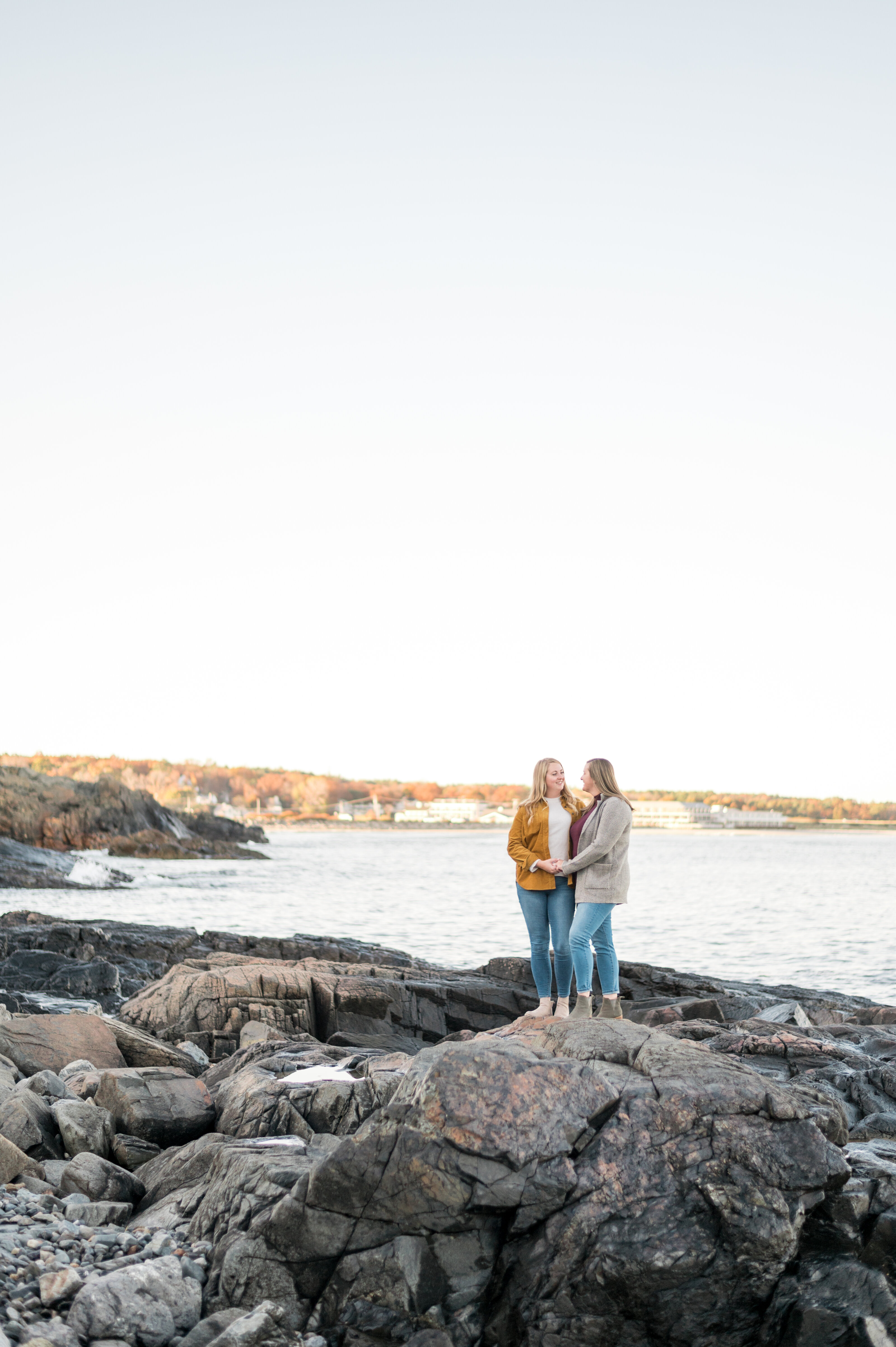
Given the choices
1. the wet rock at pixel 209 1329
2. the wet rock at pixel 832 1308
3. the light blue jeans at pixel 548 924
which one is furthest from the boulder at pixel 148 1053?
the wet rock at pixel 832 1308

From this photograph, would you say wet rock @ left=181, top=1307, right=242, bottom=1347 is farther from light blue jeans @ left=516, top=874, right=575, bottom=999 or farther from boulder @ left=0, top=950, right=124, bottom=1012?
boulder @ left=0, top=950, right=124, bottom=1012

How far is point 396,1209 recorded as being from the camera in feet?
14.9

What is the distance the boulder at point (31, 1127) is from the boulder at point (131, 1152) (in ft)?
1.08

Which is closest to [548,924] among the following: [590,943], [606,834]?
[590,943]

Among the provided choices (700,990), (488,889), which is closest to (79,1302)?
(700,990)

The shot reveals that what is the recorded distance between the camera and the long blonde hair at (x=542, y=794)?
792 cm

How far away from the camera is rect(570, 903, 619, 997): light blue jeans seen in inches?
299

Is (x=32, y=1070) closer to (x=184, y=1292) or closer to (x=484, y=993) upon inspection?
(x=184, y=1292)

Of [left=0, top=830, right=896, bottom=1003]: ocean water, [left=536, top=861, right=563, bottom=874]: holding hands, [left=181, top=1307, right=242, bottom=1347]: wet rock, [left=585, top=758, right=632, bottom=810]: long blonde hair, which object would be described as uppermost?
[left=585, top=758, right=632, bottom=810]: long blonde hair

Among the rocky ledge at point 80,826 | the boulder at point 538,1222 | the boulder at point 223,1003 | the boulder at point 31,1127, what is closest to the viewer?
the boulder at point 538,1222

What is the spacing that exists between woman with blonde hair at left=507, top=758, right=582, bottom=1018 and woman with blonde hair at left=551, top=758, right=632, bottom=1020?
118 millimetres

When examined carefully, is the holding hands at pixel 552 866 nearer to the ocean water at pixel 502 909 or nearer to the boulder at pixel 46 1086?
the boulder at pixel 46 1086

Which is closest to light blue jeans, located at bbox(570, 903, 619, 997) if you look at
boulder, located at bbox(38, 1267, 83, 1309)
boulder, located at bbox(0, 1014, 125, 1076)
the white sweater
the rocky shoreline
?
the white sweater

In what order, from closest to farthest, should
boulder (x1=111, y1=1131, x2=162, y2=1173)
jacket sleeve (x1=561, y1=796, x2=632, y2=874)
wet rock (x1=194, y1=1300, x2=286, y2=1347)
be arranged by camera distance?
wet rock (x1=194, y1=1300, x2=286, y2=1347) → boulder (x1=111, y1=1131, x2=162, y2=1173) → jacket sleeve (x1=561, y1=796, x2=632, y2=874)
